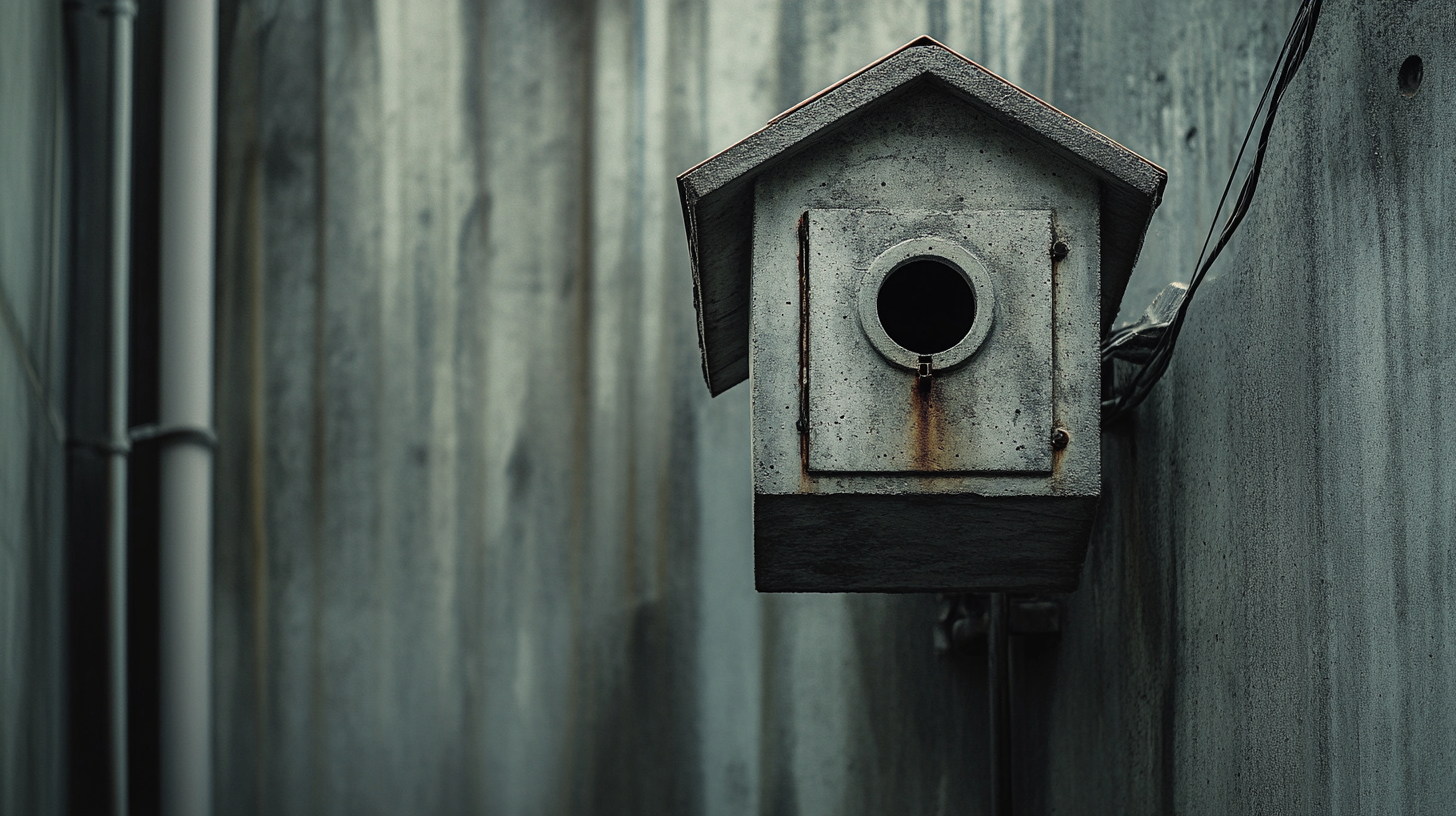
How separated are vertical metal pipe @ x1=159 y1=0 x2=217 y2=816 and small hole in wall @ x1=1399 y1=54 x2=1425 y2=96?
3080 millimetres

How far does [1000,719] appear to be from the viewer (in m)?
4.01

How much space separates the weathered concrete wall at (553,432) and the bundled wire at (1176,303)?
34 centimetres

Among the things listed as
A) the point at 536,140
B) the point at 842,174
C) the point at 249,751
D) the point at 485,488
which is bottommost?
the point at 249,751

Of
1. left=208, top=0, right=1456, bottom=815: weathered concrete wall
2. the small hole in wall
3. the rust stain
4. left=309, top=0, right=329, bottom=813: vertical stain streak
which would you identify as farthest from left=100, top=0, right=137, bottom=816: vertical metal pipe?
the small hole in wall

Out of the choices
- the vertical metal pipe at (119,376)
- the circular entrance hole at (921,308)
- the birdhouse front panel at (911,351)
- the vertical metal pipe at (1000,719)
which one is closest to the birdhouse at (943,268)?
the birdhouse front panel at (911,351)

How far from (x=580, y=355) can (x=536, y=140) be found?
2.14ft

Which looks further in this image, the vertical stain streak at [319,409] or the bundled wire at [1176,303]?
the vertical stain streak at [319,409]

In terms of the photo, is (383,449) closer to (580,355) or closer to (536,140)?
(580,355)

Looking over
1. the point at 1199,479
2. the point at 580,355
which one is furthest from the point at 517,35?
the point at 1199,479

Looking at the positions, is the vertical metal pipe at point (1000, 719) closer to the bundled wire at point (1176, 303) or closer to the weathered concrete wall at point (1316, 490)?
the weathered concrete wall at point (1316, 490)

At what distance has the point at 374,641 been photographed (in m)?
4.10

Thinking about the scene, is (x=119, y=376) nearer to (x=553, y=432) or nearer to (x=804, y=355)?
(x=553, y=432)

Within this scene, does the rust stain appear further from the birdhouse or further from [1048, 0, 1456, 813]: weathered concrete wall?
[1048, 0, 1456, 813]: weathered concrete wall

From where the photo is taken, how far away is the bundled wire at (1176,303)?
2807 millimetres
